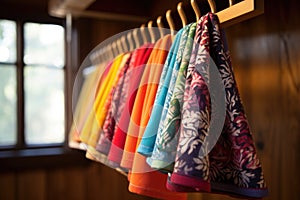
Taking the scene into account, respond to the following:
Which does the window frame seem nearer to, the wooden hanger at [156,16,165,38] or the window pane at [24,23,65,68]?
the window pane at [24,23,65,68]

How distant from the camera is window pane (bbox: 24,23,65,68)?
4.85 ft

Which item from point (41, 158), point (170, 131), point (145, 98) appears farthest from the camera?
point (41, 158)

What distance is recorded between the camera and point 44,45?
154cm

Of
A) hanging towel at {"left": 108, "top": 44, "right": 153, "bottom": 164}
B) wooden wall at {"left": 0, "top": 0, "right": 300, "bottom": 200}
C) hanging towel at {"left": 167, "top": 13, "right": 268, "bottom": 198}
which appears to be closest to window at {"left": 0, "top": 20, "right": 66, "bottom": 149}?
hanging towel at {"left": 108, "top": 44, "right": 153, "bottom": 164}

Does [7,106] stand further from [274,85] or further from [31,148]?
[274,85]

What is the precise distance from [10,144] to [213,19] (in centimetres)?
116

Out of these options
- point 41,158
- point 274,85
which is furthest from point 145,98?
point 41,158

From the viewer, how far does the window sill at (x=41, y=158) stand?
1.34 m

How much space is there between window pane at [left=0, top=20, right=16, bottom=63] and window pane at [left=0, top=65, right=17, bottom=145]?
5 centimetres

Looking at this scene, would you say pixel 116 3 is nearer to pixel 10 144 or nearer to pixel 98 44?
pixel 98 44

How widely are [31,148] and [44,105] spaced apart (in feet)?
0.71

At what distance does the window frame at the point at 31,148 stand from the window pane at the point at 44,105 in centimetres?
3

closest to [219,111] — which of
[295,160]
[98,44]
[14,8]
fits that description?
[295,160]

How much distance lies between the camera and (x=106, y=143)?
889mm
